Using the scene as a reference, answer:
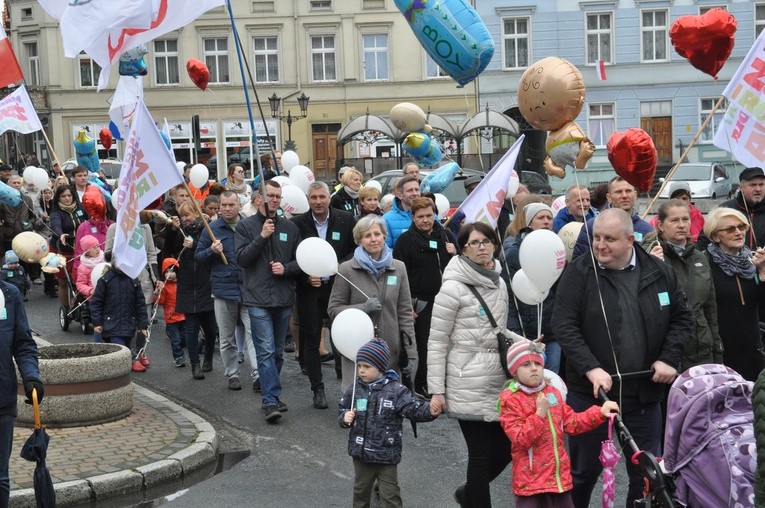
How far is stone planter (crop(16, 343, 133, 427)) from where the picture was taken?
916 centimetres

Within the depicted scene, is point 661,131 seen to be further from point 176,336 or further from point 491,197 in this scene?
point 491,197

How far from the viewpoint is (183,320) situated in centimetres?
1234

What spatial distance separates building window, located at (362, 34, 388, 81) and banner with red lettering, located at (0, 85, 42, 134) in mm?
36769

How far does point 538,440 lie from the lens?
5953mm

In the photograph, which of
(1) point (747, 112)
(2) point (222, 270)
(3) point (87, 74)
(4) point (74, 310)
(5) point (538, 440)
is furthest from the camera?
(3) point (87, 74)

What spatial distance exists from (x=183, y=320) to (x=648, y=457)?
838 centimetres

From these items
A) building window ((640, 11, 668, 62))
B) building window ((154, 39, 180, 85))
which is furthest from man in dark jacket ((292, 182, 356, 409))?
building window ((154, 39, 180, 85))

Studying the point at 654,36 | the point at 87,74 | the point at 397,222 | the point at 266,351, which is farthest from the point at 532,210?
the point at 87,74

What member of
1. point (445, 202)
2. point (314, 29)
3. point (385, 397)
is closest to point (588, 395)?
point (385, 397)

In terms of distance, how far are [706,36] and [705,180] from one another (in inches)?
1000

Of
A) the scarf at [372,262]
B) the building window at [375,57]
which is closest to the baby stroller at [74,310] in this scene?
the scarf at [372,262]

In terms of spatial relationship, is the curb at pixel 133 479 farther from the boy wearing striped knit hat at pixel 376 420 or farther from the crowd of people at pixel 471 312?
the boy wearing striped knit hat at pixel 376 420

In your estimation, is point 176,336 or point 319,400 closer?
point 319,400

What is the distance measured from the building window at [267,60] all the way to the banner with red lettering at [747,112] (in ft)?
143
